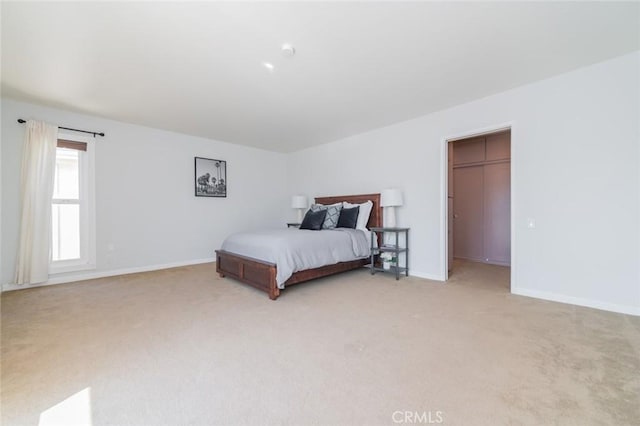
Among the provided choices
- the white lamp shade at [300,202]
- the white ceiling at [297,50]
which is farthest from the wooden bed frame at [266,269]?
the white ceiling at [297,50]

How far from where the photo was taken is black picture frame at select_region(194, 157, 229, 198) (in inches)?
205

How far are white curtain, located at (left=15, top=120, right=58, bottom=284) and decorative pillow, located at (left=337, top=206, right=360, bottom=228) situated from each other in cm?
428

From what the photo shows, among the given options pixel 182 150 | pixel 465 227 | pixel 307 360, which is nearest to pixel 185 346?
pixel 307 360

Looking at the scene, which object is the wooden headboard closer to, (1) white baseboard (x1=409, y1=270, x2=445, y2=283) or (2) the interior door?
(1) white baseboard (x1=409, y1=270, x2=445, y2=283)

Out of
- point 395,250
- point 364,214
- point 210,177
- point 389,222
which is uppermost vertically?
point 210,177

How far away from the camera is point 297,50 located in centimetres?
240

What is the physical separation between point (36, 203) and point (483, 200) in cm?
744

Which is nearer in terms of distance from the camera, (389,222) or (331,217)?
(389,222)

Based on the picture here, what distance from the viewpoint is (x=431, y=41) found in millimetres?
2289

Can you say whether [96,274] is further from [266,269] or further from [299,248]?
[299,248]

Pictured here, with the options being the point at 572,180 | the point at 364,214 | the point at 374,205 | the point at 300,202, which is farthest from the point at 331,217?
the point at 572,180

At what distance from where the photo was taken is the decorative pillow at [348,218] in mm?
4527

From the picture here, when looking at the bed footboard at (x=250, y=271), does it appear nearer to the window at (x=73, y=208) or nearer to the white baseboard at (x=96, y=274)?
the white baseboard at (x=96, y=274)

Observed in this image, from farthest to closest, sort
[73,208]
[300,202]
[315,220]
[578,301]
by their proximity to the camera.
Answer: [300,202] < [315,220] < [73,208] < [578,301]
